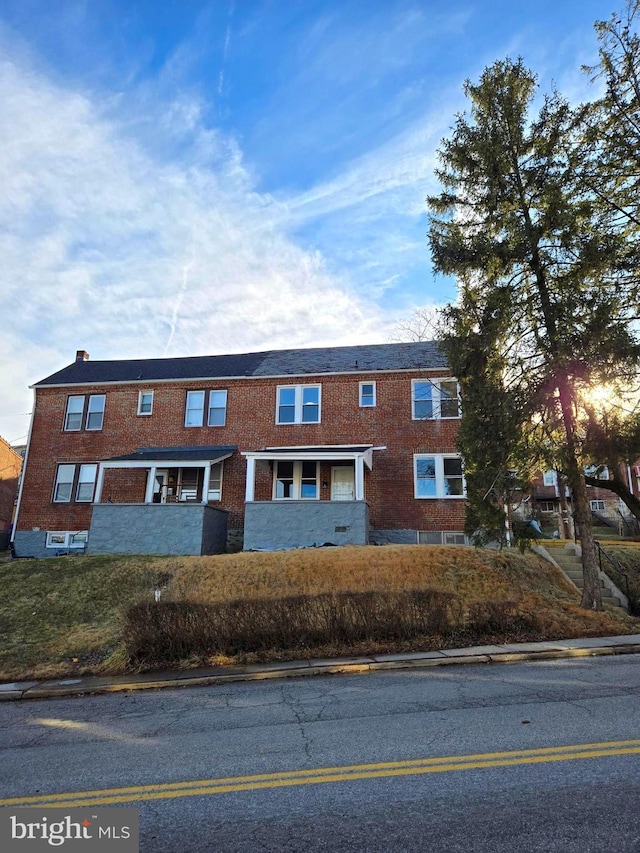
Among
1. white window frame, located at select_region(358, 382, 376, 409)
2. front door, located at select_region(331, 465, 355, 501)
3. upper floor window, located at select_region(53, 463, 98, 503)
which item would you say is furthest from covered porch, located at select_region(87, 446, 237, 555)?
white window frame, located at select_region(358, 382, 376, 409)

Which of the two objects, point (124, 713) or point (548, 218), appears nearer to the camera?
point (124, 713)

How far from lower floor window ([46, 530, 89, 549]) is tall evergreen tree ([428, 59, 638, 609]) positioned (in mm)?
15967

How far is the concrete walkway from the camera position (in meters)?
8.13

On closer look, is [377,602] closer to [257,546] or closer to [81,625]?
[81,625]

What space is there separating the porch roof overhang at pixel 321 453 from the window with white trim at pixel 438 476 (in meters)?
1.69

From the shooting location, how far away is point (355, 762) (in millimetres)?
4633

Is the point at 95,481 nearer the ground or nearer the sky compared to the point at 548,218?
nearer the ground

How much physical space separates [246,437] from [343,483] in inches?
181

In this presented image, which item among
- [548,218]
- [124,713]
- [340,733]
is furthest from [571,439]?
[124,713]

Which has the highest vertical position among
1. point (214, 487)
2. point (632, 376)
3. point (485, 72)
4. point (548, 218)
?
point (485, 72)

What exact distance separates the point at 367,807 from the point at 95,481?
2140 cm

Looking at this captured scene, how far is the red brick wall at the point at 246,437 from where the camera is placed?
2067cm

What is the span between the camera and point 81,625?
11859 millimetres

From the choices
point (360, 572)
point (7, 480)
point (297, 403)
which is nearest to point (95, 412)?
point (297, 403)
